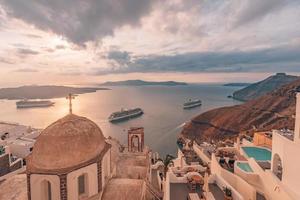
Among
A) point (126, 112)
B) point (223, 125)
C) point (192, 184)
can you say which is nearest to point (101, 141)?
point (192, 184)

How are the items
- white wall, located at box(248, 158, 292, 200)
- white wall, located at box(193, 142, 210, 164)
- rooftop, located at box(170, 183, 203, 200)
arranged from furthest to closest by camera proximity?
1. white wall, located at box(193, 142, 210, 164)
2. rooftop, located at box(170, 183, 203, 200)
3. white wall, located at box(248, 158, 292, 200)

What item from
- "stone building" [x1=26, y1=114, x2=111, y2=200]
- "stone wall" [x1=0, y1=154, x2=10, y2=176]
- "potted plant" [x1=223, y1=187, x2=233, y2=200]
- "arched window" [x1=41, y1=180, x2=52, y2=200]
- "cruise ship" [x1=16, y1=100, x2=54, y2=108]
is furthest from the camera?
"cruise ship" [x1=16, y1=100, x2=54, y2=108]

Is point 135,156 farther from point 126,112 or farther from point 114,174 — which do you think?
point 126,112

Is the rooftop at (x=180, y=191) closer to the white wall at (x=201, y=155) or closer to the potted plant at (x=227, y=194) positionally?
the potted plant at (x=227, y=194)

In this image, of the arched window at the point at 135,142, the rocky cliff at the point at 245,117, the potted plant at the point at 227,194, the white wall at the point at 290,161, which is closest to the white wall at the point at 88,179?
the potted plant at the point at 227,194

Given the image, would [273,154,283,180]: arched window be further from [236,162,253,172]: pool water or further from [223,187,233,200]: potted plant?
[223,187,233,200]: potted plant

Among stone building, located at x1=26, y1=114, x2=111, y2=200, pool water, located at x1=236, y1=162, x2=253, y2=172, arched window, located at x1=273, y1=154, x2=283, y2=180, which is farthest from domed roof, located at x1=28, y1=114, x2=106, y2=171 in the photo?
arched window, located at x1=273, y1=154, x2=283, y2=180

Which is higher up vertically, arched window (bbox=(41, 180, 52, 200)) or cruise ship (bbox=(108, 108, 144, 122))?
arched window (bbox=(41, 180, 52, 200))
